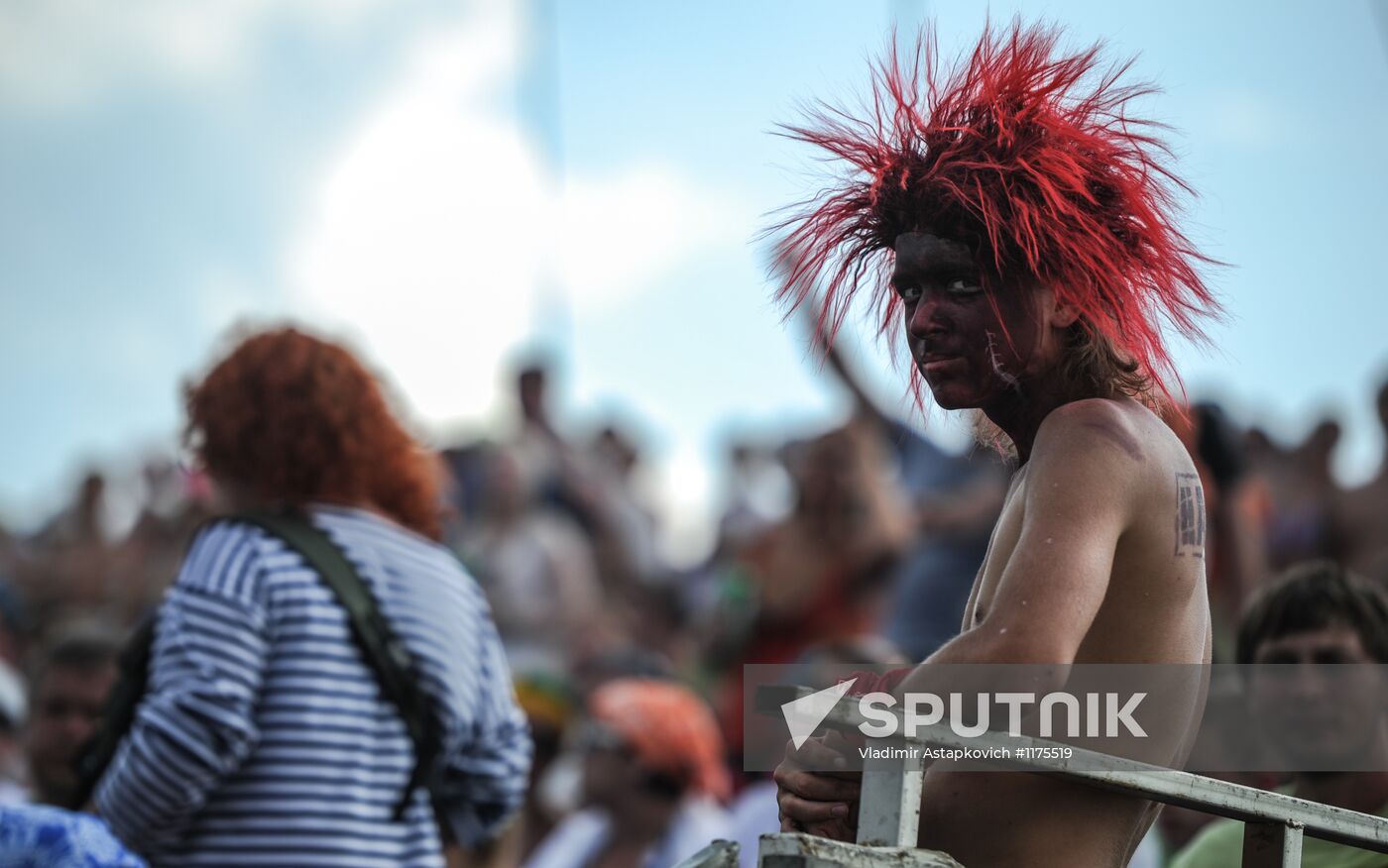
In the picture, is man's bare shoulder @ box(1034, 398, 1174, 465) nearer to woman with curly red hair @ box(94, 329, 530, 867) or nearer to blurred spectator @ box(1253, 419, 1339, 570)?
woman with curly red hair @ box(94, 329, 530, 867)

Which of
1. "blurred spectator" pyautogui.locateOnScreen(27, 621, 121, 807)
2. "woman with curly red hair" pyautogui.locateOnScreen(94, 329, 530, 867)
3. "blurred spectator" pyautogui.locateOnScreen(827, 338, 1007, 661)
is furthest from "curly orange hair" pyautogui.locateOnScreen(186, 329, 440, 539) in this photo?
"blurred spectator" pyautogui.locateOnScreen(827, 338, 1007, 661)

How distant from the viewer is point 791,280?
96.0 inches

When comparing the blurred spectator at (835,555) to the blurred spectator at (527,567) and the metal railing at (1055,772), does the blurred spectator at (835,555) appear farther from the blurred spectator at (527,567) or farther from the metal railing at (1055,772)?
the metal railing at (1055,772)

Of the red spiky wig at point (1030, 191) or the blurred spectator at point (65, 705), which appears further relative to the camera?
the blurred spectator at point (65, 705)

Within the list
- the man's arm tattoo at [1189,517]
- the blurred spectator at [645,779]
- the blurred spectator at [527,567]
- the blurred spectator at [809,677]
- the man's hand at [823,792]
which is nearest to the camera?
the man's hand at [823,792]

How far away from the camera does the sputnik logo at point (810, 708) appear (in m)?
1.83

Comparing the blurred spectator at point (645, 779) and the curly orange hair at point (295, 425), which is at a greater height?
the curly orange hair at point (295, 425)

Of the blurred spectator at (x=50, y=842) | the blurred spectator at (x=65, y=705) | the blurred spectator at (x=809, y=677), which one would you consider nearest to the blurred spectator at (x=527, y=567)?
the blurred spectator at (x=809, y=677)

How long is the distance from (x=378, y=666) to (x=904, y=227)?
1672mm

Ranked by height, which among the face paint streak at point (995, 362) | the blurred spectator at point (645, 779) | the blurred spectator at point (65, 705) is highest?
the face paint streak at point (995, 362)

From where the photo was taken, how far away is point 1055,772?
1.83m

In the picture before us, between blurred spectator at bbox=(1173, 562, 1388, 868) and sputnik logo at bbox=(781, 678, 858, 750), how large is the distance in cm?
171

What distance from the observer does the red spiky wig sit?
209 centimetres

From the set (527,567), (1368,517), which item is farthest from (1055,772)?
(527,567)
